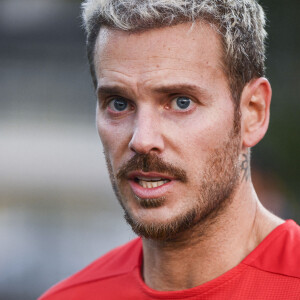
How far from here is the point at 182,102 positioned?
2.55m

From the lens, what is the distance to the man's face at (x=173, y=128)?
250cm

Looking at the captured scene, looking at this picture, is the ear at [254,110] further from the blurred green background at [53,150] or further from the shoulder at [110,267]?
the blurred green background at [53,150]

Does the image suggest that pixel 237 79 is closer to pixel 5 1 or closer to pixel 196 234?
pixel 196 234

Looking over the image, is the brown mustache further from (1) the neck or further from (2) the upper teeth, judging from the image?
(1) the neck

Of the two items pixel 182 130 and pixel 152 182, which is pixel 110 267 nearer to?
pixel 152 182

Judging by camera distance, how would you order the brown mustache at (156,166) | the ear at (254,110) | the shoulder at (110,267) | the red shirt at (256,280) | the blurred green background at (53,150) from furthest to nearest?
the blurred green background at (53,150) → the shoulder at (110,267) → the ear at (254,110) → the brown mustache at (156,166) → the red shirt at (256,280)

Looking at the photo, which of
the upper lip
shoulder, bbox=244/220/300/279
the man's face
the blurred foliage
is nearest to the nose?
the man's face

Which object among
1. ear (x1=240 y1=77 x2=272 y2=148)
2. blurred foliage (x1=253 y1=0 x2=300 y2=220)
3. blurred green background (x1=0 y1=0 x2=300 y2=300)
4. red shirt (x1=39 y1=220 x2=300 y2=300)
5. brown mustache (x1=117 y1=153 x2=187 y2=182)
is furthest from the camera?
blurred green background (x1=0 y1=0 x2=300 y2=300)

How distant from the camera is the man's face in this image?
8.21ft

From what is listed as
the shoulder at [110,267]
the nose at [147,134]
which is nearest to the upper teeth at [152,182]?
the nose at [147,134]

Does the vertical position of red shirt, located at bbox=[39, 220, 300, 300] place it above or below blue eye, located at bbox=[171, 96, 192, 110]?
below

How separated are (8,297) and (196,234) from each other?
5.96 metres

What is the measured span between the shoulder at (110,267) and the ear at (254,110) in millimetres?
917

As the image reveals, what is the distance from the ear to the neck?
0.25m
